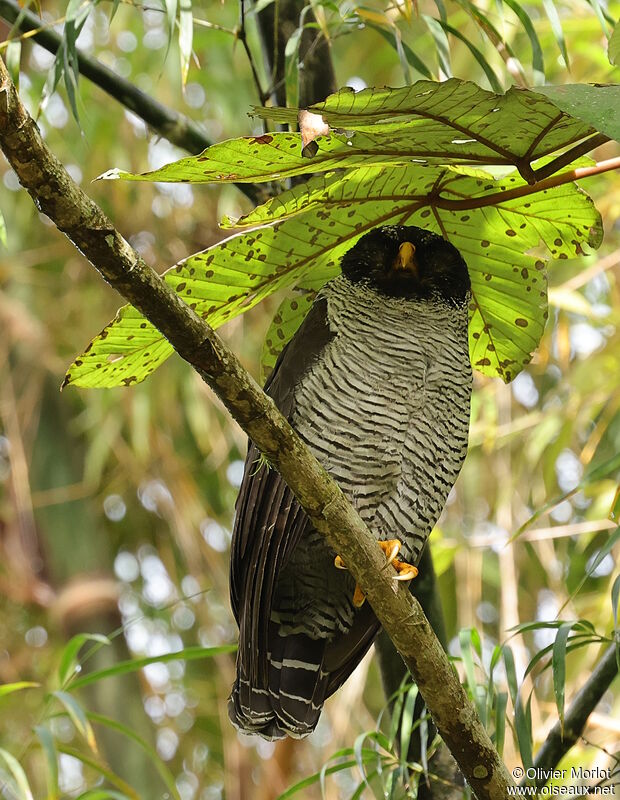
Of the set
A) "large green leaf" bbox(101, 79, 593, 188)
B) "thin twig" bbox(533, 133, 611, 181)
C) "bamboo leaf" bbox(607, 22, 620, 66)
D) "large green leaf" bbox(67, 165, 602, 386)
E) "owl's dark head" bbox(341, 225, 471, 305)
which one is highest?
"bamboo leaf" bbox(607, 22, 620, 66)

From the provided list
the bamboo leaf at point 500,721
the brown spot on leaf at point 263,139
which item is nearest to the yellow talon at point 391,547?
the bamboo leaf at point 500,721

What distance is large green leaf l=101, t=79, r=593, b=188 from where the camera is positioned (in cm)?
167

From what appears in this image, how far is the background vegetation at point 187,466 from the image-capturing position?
4555mm

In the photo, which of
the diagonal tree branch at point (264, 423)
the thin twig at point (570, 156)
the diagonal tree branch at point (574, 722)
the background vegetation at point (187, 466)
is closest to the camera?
the diagonal tree branch at point (264, 423)

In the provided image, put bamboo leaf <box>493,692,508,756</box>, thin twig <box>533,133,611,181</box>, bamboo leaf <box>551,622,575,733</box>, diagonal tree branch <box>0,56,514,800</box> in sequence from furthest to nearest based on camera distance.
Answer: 1. bamboo leaf <box>493,692,508,756</box>
2. bamboo leaf <box>551,622,575,733</box>
3. thin twig <box>533,133,611,181</box>
4. diagonal tree branch <box>0,56,514,800</box>

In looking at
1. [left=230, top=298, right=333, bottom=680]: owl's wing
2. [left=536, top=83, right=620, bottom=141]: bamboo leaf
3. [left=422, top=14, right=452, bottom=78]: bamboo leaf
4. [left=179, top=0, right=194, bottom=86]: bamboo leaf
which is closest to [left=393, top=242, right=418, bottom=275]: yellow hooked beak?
[left=230, top=298, right=333, bottom=680]: owl's wing

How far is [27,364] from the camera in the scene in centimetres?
620

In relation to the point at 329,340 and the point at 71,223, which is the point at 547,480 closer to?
the point at 329,340

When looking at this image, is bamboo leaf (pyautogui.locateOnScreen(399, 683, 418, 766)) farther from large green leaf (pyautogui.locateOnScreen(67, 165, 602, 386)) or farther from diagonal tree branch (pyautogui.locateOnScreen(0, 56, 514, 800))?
large green leaf (pyautogui.locateOnScreen(67, 165, 602, 386))

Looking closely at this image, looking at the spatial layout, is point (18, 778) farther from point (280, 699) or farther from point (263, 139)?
point (263, 139)

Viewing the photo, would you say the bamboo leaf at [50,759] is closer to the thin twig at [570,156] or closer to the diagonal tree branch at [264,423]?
the diagonal tree branch at [264,423]

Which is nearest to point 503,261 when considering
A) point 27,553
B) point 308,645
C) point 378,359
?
point 378,359

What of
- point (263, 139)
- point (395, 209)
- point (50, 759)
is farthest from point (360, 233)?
point (50, 759)

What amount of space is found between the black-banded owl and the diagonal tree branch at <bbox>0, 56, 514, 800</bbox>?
0.58 m
